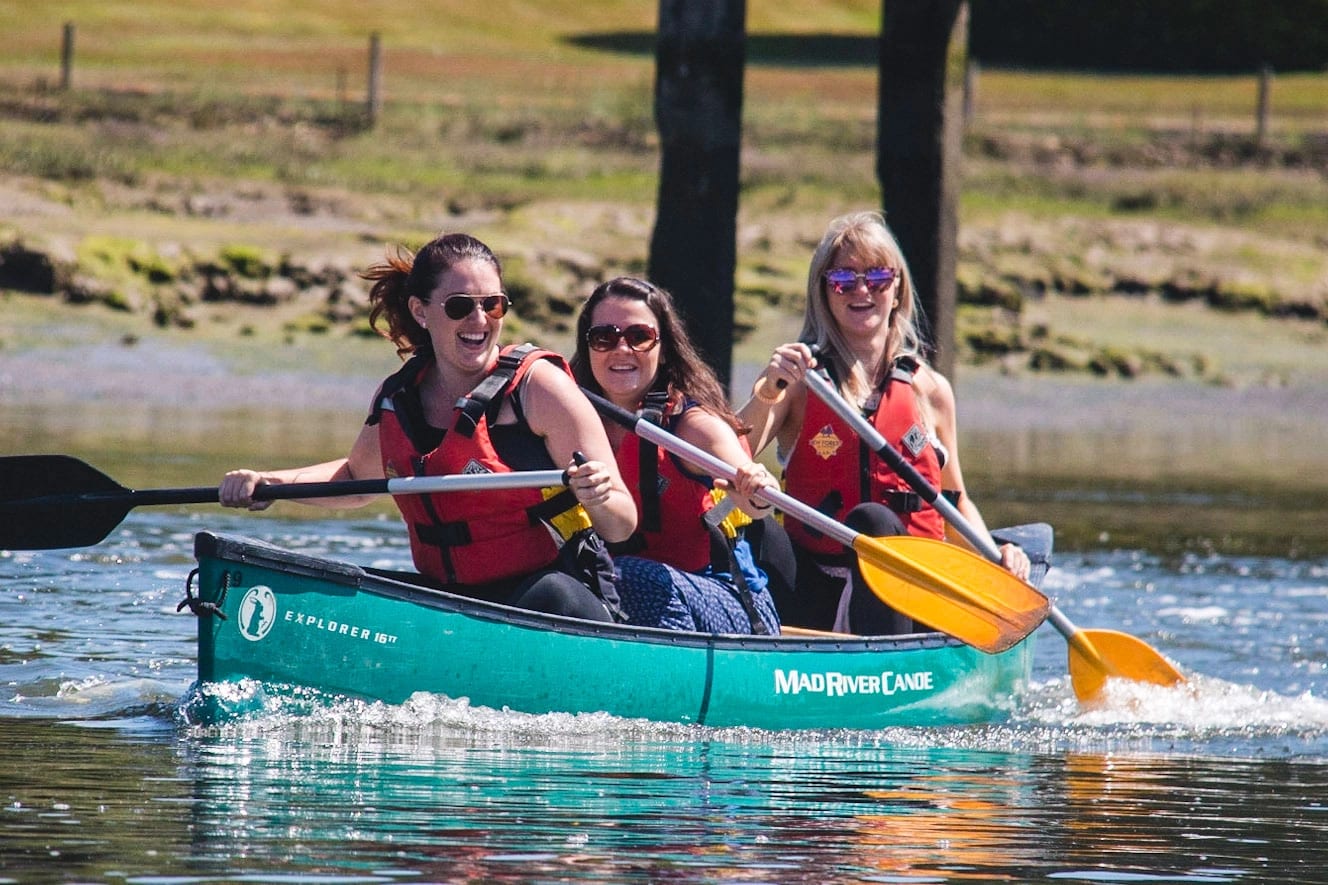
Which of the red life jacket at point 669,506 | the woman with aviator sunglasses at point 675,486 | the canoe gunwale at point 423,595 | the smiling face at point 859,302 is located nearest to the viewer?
the canoe gunwale at point 423,595

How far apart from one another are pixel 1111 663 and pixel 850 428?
1314mm

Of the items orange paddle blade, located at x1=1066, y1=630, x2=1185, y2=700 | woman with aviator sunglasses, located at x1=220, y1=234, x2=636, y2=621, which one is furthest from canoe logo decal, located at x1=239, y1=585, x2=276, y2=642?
orange paddle blade, located at x1=1066, y1=630, x2=1185, y2=700

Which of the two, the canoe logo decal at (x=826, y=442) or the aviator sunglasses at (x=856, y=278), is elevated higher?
the aviator sunglasses at (x=856, y=278)

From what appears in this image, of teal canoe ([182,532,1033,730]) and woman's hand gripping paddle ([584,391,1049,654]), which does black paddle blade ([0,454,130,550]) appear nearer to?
teal canoe ([182,532,1033,730])

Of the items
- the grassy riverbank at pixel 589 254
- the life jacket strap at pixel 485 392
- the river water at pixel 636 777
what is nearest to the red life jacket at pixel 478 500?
the life jacket strap at pixel 485 392

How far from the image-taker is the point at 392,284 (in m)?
6.68

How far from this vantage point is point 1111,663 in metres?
8.09

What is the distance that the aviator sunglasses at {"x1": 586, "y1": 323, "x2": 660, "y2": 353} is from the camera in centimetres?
668

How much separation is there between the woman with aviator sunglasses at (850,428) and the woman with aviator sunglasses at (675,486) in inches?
17.0

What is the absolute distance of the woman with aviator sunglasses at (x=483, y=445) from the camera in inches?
254

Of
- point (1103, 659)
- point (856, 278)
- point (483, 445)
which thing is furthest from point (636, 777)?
point (1103, 659)

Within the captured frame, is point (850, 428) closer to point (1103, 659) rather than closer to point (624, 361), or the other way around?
point (624, 361)

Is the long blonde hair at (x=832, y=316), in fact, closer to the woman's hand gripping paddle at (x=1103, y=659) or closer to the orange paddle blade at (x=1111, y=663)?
the woman's hand gripping paddle at (x=1103, y=659)

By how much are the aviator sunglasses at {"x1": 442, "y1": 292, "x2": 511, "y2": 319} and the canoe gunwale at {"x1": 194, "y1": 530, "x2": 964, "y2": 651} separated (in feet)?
2.35
